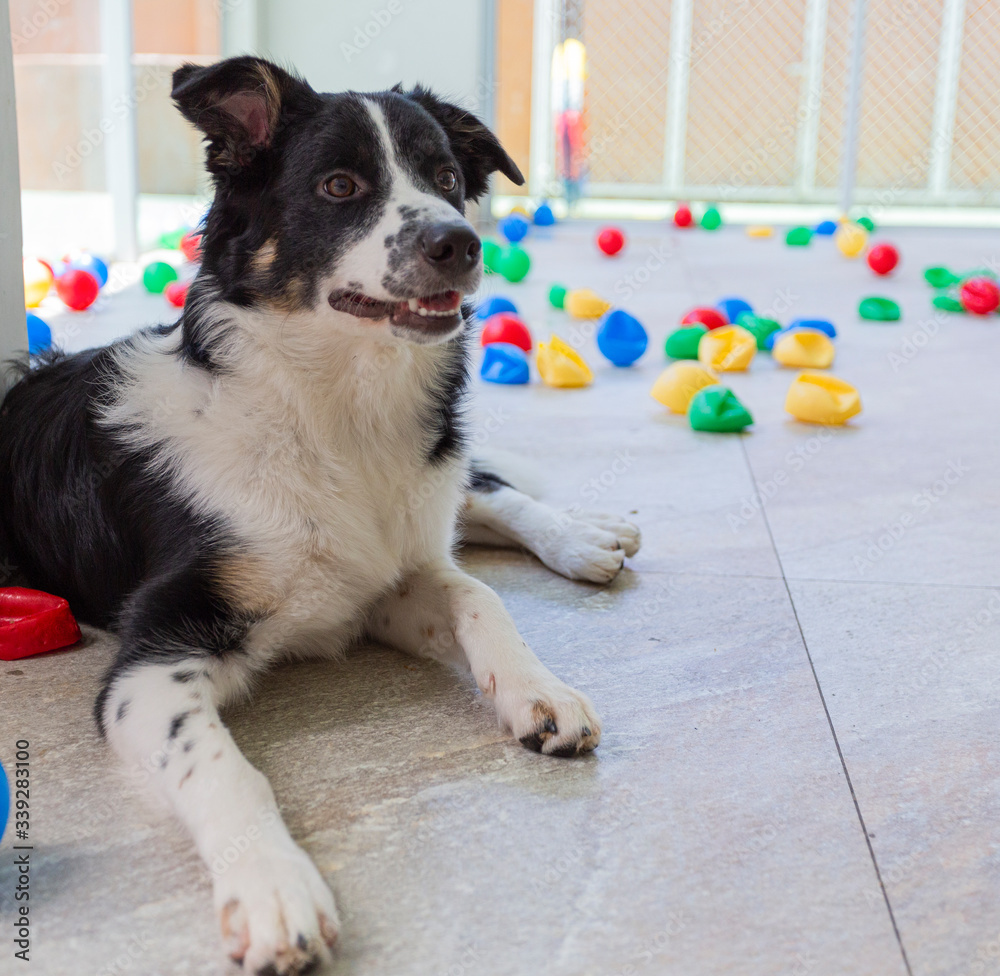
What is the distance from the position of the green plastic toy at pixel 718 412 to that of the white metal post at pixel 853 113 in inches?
264

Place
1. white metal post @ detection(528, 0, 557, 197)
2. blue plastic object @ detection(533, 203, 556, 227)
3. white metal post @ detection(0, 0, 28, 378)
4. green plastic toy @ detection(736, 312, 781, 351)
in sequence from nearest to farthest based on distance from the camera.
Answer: white metal post @ detection(0, 0, 28, 378), green plastic toy @ detection(736, 312, 781, 351), blue plastic object @ detection(533, 203, 556, 227), white metal post @ detection(528, 0, 557, 197)

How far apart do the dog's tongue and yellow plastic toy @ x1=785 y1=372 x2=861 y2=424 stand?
7.23 ft

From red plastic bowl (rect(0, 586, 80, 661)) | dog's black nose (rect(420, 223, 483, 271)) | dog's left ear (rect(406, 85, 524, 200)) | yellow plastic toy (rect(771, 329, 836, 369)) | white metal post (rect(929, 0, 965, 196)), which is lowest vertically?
red plastic bowl (rect(0, 586, 80, 661))

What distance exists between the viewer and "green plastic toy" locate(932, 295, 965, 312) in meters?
5.84

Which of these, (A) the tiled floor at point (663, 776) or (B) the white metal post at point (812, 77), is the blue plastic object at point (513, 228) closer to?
(B) the white metal post at point (812, 77)

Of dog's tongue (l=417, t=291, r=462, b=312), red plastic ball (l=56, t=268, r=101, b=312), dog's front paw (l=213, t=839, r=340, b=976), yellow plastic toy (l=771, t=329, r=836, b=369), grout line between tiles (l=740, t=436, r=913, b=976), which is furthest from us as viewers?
red plastic ball (l=56, t=268, r=101, b=312)

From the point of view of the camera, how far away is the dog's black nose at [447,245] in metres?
1.84

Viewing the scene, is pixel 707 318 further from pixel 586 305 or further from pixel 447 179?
pixel 447 179

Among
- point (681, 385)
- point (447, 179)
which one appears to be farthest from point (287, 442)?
point (681, 385)

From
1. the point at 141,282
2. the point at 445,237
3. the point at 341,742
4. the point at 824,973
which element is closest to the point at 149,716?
the point at 341,742

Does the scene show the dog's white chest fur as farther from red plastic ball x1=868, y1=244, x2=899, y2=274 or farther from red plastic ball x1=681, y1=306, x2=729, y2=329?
red plastic ball x1=868, y1=244, x2=899, y2=274

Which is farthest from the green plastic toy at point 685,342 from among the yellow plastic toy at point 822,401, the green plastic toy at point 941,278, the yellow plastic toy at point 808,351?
the green plastic toy at point 941,278

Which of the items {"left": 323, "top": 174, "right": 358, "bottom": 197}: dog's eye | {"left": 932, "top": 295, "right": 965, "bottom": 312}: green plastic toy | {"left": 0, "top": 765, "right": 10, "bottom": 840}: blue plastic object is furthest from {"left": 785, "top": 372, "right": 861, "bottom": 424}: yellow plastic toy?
{"left": 0, "top": 765, "right": 10, "bottom": 840}: blue plastic object

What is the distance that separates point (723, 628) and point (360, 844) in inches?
41.3
